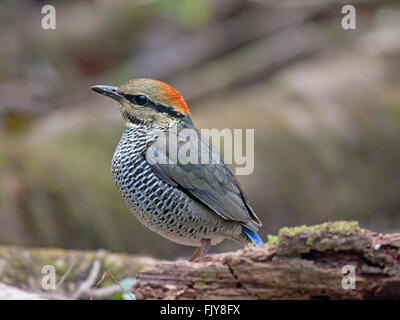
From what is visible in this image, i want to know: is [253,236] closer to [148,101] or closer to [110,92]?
[148,101]

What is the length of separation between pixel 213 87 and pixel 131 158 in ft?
23.9

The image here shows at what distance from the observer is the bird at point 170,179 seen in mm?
4211

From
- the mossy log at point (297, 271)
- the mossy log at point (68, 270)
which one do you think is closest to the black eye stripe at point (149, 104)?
the mossy log at point (297, 271)

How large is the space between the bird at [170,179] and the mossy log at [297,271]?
43 centimetres

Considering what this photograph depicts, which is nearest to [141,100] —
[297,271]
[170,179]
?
[170,179]

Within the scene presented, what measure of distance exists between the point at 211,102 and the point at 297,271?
7.68 metres

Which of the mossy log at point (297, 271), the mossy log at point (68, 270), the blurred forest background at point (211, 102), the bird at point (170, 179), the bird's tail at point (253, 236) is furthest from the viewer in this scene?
the blurred forest background at point (211, 102)

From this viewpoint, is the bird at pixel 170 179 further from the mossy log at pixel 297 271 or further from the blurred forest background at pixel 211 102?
the blurred forest background at pixel 211 102

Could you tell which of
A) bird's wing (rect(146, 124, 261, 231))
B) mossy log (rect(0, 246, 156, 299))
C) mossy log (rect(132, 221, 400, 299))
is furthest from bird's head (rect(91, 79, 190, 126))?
mossy log (rect(0, 246, 156, 299))

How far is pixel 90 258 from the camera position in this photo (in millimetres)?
5688

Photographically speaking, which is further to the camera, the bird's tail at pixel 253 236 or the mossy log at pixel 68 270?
the mossy log at pixel 68 270

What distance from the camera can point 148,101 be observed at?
449 centimetres

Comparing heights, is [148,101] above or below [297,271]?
above

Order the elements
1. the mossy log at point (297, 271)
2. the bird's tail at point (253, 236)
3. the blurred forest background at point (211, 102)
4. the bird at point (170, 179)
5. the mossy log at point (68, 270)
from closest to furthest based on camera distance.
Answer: the mossy log at point (297, 271), the bird at point (170, 179), the bird's tail at point (253, 236), the mossy log at point (68, 270), the blurred forest background at point (211, 102)
